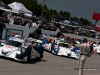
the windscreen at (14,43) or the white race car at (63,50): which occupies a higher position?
the windscreen at (14,43)

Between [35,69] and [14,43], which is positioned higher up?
[14,43]

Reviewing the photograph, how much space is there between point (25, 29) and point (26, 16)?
552cm

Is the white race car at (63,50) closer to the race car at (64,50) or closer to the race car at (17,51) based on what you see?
the race car at (64,50)

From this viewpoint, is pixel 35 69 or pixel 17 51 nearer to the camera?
pixel 35 69

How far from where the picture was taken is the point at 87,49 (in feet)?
33.2

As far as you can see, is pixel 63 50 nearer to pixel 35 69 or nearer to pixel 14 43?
pixel 14 43

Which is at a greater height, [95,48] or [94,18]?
[94,18]

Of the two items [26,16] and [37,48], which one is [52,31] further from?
[37,48]

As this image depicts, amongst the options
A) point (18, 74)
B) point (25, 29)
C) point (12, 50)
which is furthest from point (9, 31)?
point (18, 74)

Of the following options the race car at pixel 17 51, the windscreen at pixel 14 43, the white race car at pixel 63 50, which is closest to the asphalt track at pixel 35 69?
the race car at pixel 17 51

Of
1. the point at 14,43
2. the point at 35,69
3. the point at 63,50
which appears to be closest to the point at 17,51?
the point at 14,43

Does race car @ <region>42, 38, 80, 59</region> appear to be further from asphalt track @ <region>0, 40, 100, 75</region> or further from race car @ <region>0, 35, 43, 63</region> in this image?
race car @ <region>0, 35, 43, 63</region>

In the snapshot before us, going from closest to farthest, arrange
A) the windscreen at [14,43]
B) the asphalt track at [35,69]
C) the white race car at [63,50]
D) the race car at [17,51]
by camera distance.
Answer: the asphalt track at [35,69] < the race car at [17,51] < the windscreen at [14,43] < the white race car at [63,50]

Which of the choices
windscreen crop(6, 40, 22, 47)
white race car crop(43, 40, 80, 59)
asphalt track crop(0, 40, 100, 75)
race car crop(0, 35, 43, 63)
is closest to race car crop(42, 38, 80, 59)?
white race car crop(43, 40, 80, 59)
